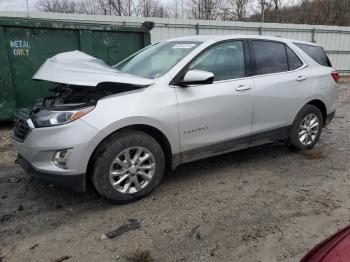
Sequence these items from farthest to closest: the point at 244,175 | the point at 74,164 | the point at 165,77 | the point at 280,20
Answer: the point at 280,20, the point at 244,175, the point at 165,77, the point at 74,164

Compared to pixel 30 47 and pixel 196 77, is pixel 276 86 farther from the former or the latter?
pixel 30 47

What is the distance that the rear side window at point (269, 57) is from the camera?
4.23 m

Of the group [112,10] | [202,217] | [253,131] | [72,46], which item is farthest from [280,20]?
[202,217]

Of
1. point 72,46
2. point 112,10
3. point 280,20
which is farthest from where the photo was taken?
point 112,10

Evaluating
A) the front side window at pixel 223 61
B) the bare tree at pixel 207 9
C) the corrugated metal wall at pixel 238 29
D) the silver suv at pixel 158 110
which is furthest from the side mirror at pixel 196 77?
the bare tree at pixel 207 9

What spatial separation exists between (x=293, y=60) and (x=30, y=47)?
4.74 meters

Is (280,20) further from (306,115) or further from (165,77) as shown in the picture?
(165,77)

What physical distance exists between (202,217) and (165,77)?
57.0 inches

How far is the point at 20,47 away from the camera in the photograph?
6.31m

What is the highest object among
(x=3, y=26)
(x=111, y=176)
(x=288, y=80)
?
(x=3, y=26)

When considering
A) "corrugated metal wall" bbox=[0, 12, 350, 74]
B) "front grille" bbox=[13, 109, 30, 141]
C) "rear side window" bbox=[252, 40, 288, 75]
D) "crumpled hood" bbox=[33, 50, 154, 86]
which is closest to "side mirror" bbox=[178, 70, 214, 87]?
"crumpled hood" bbox=[33, 50, 154, 86]

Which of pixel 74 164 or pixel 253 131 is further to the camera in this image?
pixel 253 131

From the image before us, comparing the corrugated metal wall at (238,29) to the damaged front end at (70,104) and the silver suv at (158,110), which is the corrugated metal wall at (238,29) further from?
the damaged front end at (70,104)

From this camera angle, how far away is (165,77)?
11.5 feet
